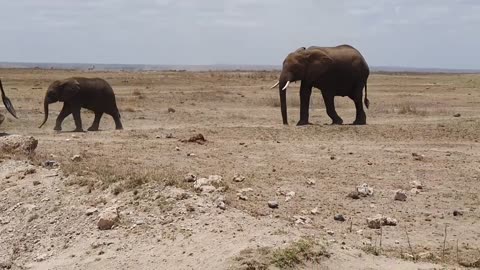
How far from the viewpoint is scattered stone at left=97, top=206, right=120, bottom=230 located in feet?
30.9

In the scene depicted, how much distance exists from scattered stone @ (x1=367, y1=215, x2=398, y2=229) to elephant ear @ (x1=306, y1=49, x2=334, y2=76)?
38.2 feet

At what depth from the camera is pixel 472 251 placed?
8438 mm

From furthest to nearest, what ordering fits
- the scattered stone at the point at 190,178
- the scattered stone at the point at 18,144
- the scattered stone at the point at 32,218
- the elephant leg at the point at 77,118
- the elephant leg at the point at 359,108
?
the elephant leg at the point at 359,108 → the elephant leg at the point at 77,118 → the scattered stone at the point at 18,144 → the scattered stone at the point at 190,178 → the scattered stone at the point at 32,218

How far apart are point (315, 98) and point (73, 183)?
79.6ft

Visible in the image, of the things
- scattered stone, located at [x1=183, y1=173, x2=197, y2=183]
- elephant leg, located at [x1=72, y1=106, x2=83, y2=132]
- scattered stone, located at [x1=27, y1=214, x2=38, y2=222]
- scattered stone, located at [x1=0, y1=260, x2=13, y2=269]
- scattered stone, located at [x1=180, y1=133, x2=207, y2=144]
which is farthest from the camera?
elephant leg, located at [x1=72, y1=106, x2=83, y2=132]

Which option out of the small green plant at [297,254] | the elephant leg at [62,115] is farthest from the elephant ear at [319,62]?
the small green plant at [297,254]

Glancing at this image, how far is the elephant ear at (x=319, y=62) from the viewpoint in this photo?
20.6 m

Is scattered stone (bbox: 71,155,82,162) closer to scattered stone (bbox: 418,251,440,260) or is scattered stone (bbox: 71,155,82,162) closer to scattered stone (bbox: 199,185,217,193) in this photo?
scattered stone (bbox: 199,185,217,193)

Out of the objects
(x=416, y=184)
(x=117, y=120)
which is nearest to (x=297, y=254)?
(x=416, y=184)

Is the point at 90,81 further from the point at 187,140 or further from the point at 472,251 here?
the point at 472,251

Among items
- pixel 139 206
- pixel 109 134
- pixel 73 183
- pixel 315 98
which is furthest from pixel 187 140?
pixel 315 98

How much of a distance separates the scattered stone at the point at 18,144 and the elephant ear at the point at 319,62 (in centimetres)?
951

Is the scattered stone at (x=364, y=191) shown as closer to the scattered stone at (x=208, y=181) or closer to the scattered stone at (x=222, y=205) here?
the scattered stone at (x=208, y=181)

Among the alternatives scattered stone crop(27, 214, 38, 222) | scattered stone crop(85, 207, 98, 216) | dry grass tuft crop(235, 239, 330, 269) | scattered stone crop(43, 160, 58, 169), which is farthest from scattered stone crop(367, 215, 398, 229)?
scattered stone crop(43, 160, 58, 169)
